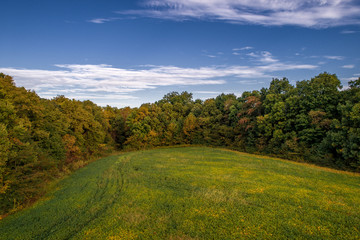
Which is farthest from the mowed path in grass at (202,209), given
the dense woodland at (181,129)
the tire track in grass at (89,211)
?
the dense woodland at (181,129)

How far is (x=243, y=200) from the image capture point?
14.2 meters

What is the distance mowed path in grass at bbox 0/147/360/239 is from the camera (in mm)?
10602

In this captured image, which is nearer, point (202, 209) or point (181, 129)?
point (202, 209)

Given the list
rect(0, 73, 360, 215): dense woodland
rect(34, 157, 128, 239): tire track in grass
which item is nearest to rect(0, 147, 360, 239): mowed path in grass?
rect(34, 157, 128, 239): tire track in grass

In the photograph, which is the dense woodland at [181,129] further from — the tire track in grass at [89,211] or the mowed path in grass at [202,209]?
the tire track in grass at [89,211]

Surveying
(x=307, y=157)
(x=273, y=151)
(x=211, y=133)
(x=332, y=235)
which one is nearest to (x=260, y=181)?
(x=332, y=235)

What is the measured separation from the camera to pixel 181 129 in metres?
56.7

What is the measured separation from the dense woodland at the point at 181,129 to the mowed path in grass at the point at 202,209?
4.03 metres

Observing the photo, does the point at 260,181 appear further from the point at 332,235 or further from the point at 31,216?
the point at 31,216

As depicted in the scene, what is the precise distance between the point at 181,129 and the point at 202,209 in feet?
143

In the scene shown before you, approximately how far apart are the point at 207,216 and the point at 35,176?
16905 mm

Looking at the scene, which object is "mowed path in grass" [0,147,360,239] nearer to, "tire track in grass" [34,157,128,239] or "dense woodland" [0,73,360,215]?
"tire track in grass" [34,157,128,239]

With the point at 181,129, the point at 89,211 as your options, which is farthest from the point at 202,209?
the point at 181,129

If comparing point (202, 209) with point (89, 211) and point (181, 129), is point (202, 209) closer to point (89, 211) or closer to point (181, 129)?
point (89, 211)
